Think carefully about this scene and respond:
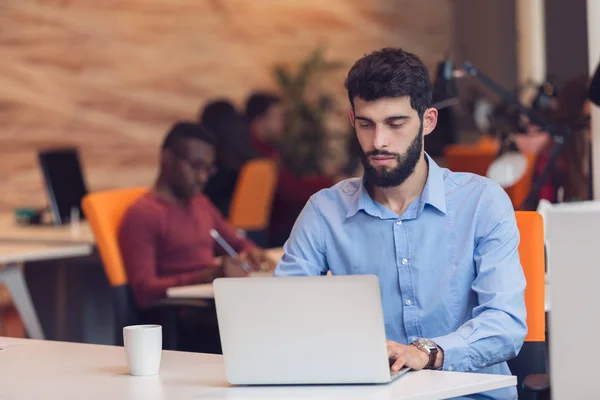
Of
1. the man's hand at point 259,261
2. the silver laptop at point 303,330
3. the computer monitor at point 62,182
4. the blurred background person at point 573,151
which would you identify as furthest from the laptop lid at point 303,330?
the computer monitor at point 62,182

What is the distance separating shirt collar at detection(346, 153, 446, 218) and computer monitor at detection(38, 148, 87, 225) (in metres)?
3.22

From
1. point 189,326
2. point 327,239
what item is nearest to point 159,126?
point 189,326

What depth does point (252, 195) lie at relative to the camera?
6203 mm

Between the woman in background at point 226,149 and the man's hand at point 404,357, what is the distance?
4.05 metres

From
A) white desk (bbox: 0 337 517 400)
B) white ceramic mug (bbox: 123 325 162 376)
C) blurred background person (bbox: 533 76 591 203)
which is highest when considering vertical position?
blurred background person (bbox: 533 76 591 203)

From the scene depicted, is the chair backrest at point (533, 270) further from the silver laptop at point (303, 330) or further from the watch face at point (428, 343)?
the silver laptop at point (303, 330)

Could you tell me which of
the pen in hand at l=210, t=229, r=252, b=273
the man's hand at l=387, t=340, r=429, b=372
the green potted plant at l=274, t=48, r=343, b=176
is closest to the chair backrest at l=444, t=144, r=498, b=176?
the green potted plant at l=274, t=48, r=343, b=176

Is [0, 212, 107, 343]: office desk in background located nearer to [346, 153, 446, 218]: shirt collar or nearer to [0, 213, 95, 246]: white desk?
[0, 213, 95, 246]: white desk

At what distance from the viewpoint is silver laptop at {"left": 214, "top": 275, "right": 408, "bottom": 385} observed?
74.0 inches

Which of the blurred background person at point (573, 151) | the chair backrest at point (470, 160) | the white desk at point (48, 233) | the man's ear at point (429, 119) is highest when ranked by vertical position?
the man's ear at point (429, 119)

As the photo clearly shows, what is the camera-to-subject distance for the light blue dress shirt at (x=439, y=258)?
234 cm

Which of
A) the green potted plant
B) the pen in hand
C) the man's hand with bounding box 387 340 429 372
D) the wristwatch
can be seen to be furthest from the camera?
the green potted plant

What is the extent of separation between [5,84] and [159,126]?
1.37 m

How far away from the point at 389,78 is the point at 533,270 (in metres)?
0.59
